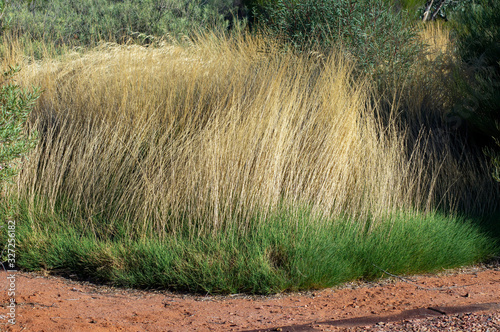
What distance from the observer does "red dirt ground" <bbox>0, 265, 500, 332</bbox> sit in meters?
3.54

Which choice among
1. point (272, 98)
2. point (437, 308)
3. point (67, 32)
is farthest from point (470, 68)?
point (67, 32)

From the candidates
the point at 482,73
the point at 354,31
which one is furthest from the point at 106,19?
the point at 482,73

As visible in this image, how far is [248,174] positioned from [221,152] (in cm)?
36

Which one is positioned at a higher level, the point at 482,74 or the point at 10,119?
the point at 482,74

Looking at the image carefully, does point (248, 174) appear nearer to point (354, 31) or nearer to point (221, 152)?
point (221, 152)

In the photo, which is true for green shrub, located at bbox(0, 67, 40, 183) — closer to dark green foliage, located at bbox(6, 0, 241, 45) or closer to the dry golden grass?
the dry golden grass

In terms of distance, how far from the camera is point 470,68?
270 inches

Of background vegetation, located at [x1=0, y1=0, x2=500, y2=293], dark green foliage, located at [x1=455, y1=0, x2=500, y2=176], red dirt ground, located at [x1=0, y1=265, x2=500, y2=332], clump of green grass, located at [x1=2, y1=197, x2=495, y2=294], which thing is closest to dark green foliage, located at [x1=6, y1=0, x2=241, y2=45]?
background vegetation, located at [x1=0, y1=0, x2=500, y2=293]

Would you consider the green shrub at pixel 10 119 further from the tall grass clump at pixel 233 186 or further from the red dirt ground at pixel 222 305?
the tall grass clump at pixel 233 186

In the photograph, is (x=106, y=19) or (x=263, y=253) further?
(x=106, y=19)

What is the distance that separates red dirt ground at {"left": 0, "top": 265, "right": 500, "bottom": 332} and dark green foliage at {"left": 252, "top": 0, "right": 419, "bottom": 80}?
4025mm

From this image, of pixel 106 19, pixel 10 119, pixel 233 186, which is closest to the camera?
pixel 10 119

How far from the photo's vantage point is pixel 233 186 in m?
5.14

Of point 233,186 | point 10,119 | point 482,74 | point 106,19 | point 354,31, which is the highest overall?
point 354,31
